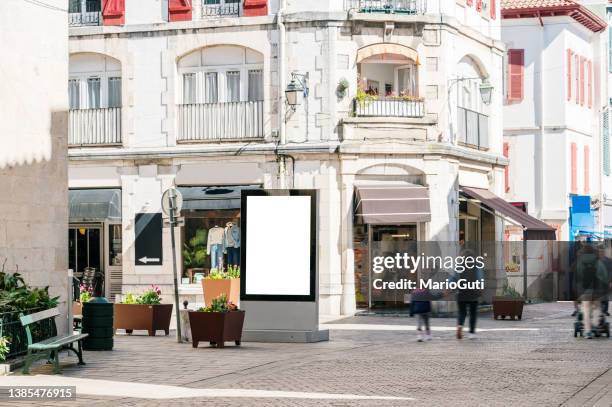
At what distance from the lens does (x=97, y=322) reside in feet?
73.6

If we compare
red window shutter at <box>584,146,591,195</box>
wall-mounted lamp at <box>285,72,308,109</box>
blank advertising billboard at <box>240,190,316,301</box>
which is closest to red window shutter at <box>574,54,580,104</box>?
red window shutter at <box>584,146,591,195</box>

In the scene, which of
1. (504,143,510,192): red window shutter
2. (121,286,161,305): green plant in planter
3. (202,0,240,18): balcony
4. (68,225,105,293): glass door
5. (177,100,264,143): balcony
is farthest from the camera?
(504,143,510,192): red window shutter

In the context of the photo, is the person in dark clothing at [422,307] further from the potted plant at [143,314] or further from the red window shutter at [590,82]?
the red window shutter at [590,82]

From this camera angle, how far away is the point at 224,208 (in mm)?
36250

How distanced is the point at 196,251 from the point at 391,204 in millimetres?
5576

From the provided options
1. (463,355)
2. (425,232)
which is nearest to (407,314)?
(425,232)

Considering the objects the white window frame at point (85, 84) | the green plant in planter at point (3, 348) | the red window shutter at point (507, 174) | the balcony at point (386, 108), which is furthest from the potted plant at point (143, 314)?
the red window shutter at point (507, 174)

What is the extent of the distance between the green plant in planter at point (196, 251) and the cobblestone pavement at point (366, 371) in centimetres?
1014

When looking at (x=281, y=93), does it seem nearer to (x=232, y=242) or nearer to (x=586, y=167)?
(x=232, y=242)

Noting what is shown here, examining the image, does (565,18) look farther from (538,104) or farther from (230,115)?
(230,115)

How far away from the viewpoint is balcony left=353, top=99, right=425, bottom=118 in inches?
1411

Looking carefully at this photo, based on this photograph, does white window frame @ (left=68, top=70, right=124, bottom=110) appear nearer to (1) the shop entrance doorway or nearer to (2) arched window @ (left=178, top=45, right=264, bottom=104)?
(2) arched window @ (left=178, top=45, right=264, bottom=104)

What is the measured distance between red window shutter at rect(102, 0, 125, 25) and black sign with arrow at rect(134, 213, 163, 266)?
539 centimetres

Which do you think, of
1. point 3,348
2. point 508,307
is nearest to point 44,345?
point 3,348
